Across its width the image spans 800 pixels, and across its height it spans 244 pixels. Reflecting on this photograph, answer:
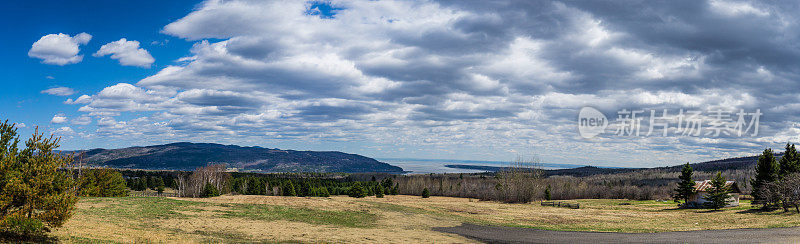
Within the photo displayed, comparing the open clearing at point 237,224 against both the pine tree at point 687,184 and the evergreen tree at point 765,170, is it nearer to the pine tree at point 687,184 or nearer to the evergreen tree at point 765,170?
the evergreen tree at point 765,170

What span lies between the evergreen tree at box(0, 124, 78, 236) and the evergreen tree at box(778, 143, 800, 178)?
8063 centimetres

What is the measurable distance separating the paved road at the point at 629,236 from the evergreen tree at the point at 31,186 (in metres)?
23.5

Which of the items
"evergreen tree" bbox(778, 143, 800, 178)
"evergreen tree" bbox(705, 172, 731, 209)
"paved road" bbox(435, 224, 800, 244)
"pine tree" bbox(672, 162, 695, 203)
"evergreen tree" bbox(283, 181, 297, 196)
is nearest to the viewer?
"paved road" bbox(435, 224, 800, 244)

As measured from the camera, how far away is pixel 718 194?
68500 mm

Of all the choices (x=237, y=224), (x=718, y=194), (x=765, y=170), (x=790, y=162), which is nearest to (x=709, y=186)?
(x=718, y=194)

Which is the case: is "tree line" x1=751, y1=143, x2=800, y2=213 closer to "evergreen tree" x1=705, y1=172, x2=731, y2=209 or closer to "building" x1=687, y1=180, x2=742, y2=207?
"evergreen tree" x1=705, y1=172, x2=731, y2=209

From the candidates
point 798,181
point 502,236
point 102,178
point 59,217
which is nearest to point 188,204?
point 59,217

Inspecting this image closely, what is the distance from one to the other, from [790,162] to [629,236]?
4979 centimetres

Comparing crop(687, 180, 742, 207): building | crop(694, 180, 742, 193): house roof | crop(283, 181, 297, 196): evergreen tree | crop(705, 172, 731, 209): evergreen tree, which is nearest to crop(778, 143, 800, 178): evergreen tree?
crop(705, 172, 731, 209): evergreen tree

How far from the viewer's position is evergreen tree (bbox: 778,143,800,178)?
62.0 metres

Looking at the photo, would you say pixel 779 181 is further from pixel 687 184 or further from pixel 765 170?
pixel 687 184

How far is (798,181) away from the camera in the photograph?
47938 millimetres

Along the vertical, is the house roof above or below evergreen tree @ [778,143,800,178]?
below

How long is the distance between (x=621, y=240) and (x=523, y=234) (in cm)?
685
